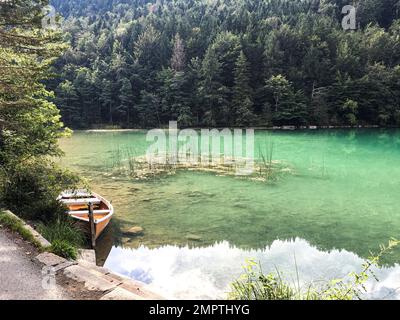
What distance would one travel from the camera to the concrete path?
4629 millimetres

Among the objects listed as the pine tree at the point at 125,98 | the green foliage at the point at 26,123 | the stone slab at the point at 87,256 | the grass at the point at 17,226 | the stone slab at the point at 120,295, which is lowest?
the stone slab at the point at 87,256

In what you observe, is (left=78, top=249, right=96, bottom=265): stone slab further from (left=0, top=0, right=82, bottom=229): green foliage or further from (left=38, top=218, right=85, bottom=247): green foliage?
(left=0, top=0, right=82, bottom=229): green foliage

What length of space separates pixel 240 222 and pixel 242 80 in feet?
129

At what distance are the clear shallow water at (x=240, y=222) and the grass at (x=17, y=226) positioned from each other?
8.29 ft

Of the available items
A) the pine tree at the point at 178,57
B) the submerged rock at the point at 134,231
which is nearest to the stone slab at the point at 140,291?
the submerged rock at the point at 134,231

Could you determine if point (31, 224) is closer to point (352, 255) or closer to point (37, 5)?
point (37, 5)

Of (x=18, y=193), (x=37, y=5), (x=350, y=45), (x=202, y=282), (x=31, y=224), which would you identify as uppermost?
(x=350, y=45)

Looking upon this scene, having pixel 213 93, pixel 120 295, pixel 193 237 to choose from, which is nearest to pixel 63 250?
pixel 120 295

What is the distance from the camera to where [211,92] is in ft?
160

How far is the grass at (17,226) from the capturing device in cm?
630

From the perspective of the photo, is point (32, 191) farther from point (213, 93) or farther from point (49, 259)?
point (213, 93)

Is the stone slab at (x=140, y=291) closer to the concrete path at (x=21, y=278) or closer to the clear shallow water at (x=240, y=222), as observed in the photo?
the concrete path at (x=21, y=278)

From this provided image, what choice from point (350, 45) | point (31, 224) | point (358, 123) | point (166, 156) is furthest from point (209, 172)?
point (350, 45)
